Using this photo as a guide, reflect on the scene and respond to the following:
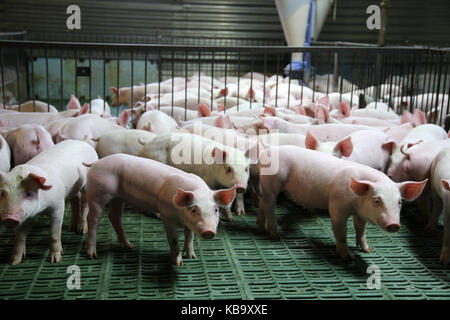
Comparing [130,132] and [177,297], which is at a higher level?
[130,132]

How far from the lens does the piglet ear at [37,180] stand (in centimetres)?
290

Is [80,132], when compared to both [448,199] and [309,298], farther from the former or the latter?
[448,199]

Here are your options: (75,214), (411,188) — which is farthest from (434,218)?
(75,214)

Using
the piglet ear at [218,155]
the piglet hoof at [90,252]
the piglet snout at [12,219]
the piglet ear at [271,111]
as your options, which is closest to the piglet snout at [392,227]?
the piglet ear at [218,155]

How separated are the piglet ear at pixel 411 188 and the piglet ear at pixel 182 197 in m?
1.27

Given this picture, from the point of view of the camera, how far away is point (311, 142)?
4.06 metres

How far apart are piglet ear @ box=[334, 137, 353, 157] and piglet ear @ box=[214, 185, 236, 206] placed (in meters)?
1.32

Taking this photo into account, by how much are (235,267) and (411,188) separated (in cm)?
116

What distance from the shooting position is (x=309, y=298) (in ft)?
9.32

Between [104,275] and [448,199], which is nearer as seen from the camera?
[104,275]

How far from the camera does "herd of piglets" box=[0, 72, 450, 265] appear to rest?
9.85 ft
